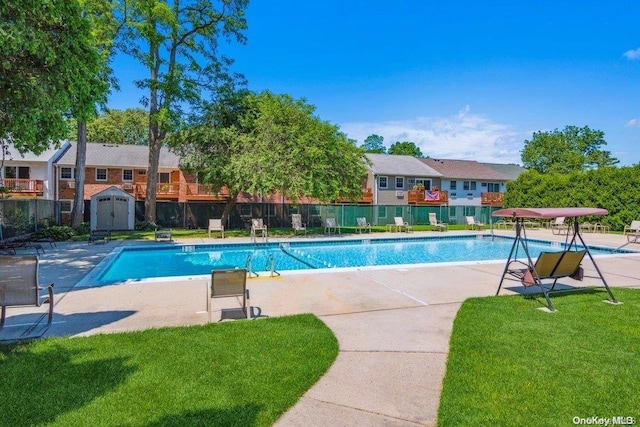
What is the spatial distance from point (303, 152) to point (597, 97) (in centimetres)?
1778

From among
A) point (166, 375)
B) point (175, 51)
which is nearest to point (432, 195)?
point (175, 51)

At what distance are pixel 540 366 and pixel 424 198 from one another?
3062 cm

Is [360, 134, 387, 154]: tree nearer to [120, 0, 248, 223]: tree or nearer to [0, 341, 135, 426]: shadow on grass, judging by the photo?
[120, 0, 248, 223]: tree

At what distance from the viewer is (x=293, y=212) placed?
1032 inches

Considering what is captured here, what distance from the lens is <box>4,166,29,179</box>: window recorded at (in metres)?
27.6

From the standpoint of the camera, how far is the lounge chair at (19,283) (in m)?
5.02

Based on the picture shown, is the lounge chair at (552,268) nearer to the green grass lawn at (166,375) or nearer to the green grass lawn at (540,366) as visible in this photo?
the green grass lawn at (540,366)

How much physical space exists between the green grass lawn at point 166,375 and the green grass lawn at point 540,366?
4.61ft

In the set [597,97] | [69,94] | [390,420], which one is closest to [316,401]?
[390,420]

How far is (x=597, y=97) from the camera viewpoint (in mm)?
22750

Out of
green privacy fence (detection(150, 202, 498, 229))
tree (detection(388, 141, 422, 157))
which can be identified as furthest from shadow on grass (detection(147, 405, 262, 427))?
tree (detection(388, 141, 422, 157))

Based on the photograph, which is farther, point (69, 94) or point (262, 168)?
point (262, 168)

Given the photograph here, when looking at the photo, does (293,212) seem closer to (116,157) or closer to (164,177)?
(164,177)

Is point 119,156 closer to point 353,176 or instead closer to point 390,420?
point 353,176
